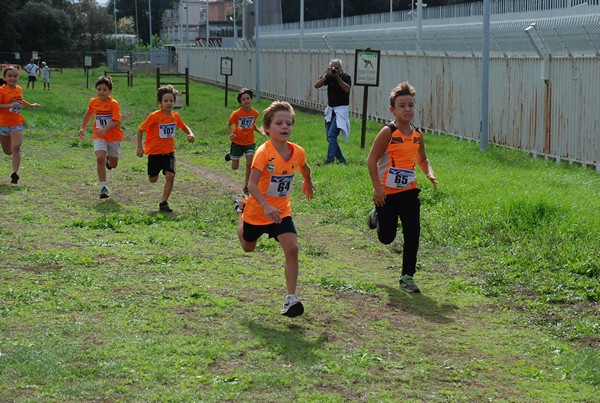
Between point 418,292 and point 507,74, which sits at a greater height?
point 507,74

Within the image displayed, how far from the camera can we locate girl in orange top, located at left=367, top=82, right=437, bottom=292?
9258 mm

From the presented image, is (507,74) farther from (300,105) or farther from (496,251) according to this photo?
(300,105)

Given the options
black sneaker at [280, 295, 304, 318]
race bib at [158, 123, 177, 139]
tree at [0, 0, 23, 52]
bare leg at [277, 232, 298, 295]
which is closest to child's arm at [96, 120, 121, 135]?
race bib at [158, 123, 177, 139]

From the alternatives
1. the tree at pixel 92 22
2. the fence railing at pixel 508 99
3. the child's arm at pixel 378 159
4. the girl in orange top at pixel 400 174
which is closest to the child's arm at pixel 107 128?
the girl in orange top at pixel 400 174

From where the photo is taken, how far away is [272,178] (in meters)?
8.18

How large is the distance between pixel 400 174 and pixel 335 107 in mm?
9909

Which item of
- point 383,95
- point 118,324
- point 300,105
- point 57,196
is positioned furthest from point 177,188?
point 300,105

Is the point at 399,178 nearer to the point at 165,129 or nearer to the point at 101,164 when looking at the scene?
the point at 165,129

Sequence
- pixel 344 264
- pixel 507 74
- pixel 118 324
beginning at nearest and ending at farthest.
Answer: pixel 118 324, pixel 344 264, pixel 507 74

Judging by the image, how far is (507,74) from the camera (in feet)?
68.0

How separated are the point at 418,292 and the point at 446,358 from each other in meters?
2.13

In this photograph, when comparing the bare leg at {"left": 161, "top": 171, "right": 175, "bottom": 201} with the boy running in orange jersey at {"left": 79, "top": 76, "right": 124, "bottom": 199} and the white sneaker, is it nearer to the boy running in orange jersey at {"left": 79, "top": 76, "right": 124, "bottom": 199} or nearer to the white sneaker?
the white sneaker

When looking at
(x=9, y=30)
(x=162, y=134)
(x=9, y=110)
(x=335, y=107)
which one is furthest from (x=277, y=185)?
(x=9, y=30)

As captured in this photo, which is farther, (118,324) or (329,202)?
(329,202)
